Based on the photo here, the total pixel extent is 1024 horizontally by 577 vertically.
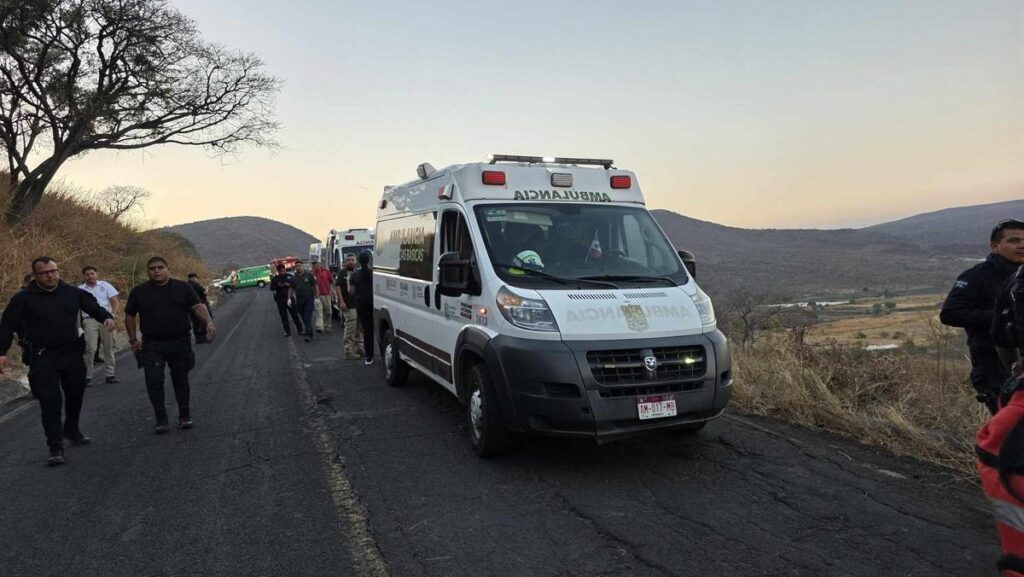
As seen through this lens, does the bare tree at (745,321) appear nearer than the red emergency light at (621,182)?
No

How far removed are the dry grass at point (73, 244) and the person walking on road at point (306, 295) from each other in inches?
207

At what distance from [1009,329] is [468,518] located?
335cm

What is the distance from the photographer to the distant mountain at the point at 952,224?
232 ft

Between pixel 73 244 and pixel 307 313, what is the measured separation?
13.4 meters

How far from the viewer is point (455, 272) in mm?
4902

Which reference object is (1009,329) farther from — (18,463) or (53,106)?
(53,106)

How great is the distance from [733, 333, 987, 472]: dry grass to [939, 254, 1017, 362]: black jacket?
920 millimetres

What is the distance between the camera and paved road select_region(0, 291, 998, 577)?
11.1ft

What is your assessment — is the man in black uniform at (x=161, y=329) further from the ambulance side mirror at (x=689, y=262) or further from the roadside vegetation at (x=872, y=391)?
the roadside vegetation at (x=872, y=391)

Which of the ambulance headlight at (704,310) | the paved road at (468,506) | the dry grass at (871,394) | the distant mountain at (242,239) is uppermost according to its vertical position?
the distant mountain at (242,239)

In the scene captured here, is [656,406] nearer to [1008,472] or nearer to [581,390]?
[581,390]

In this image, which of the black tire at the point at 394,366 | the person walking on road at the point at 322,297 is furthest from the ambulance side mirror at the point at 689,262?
the person walking on road at the point at 322,297

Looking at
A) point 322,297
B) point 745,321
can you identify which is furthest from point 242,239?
point 745,321

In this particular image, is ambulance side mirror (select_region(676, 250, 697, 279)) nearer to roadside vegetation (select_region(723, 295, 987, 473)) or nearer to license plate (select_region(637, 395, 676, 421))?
license plate (select_region(637, 395, 676, 421))
